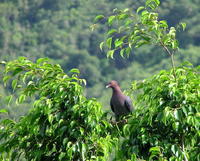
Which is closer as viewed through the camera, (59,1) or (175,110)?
(175,110)

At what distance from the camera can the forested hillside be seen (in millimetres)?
53750

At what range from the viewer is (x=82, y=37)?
58719mm

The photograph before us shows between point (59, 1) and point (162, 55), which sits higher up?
point (59, 1)

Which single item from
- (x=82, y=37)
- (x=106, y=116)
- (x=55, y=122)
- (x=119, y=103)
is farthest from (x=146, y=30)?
(x=82, y=37)

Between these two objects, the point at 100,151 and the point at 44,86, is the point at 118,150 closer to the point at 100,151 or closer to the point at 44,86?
the point at 100,151

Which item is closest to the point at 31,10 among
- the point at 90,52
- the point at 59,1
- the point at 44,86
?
the point at 59,1

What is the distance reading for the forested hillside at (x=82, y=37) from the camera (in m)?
53.8

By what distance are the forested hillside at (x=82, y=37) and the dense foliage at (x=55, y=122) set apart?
4266 centimetres

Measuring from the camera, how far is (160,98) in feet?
18.1

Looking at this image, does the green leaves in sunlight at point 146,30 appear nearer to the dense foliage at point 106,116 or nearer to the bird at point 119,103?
the dense foliage at point 106,116

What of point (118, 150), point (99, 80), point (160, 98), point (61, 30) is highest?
point (61, 30)

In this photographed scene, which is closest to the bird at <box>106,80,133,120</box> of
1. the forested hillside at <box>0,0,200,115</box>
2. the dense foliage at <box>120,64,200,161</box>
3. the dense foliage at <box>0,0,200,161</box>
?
the dense foliage at <box>0,0,200,161</box>

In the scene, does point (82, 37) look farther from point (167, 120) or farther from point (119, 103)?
point (167, 120)

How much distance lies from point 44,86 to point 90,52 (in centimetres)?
5174
